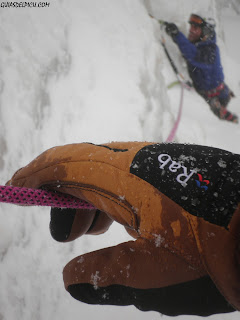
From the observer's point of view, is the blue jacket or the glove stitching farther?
the blue jacket

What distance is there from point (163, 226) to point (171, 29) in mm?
3382

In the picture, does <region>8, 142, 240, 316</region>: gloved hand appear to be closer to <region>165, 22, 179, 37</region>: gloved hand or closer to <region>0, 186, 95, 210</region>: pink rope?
<region>0, 186, 95, 210</region>: pink rope

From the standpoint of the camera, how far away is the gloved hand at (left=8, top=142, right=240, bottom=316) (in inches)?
21.1

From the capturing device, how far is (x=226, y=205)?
55cm

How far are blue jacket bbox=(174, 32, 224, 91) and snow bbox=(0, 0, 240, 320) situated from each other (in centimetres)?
102

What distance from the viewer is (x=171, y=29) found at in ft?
11.0

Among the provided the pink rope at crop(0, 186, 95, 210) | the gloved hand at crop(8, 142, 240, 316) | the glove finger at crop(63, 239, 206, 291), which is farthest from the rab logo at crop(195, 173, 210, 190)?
the pink rope at crop(0, 186, 95, 210)

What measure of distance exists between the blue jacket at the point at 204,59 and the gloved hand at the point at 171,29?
2.0 inches

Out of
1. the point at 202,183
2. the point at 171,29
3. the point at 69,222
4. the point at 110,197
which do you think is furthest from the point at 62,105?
the point at 171,29

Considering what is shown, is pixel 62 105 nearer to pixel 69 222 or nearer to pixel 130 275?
pixel 69 222

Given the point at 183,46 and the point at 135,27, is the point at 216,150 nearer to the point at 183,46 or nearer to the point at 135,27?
the point at 135,27

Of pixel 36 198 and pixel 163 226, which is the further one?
pixel 36 198

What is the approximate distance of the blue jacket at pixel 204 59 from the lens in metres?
3.33

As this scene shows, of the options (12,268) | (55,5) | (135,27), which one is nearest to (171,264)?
(12,268)
